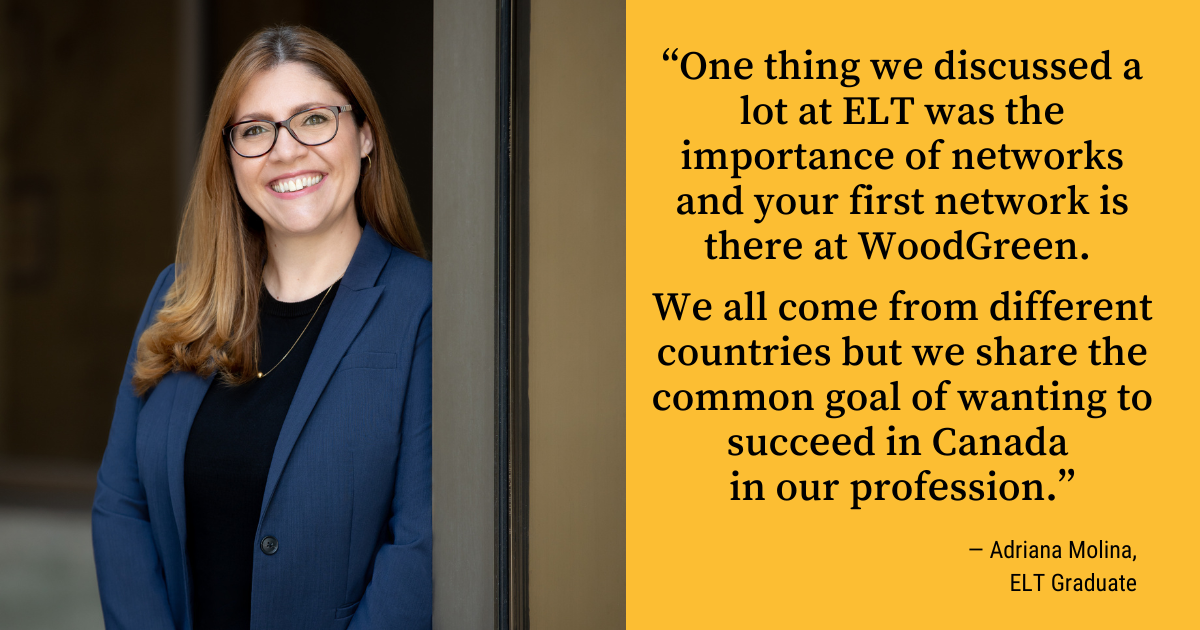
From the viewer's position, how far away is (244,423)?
1.23 meters

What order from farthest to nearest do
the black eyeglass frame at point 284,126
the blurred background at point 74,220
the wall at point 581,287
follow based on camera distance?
the blurred background at point 74,220, the black eyeglass frame at point 284,126, the wall at point 581,287

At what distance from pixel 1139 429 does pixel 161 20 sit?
377 cm

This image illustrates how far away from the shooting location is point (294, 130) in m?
1.21

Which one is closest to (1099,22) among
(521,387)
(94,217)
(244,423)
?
(521,387)

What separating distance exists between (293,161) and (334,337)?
28 centimetres

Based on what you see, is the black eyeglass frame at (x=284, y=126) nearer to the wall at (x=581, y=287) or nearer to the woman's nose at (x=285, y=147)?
the woman's nose at (x=285, y=147)

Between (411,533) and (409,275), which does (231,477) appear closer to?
(411,533)

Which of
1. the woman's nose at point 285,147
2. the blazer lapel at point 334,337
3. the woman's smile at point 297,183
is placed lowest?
the blazer lapel at point 334,337

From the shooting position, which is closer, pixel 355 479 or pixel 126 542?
pixel 355 479

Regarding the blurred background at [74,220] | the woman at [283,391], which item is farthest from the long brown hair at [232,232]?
the blurred background at [74,220]

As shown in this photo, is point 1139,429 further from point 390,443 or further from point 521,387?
point 390,443

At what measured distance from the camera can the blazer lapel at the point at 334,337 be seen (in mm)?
1146

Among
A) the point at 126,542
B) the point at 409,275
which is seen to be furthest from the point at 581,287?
the point at 126,542

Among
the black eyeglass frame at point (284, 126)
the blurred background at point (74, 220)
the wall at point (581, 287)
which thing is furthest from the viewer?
the blurred background at point (74, 220)
